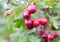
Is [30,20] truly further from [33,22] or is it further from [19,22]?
[19,22]

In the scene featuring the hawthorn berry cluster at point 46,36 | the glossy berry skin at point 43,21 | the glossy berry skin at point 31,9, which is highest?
the glossy berry skin at point 31,9

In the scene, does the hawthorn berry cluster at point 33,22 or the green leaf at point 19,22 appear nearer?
the hawthorn berry cluster at point 33,22

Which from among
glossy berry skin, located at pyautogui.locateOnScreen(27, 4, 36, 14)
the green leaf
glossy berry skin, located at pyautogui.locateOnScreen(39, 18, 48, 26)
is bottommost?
the green leaf

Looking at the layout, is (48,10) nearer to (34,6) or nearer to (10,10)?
(34,6)

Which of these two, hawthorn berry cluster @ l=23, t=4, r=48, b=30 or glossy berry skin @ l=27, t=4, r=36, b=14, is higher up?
glossy berry skin @ l=27, t=4, r=36, b=14

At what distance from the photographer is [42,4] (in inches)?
54.2

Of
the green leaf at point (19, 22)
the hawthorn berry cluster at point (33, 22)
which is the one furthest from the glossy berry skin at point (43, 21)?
the green leaf at point (19, 22)

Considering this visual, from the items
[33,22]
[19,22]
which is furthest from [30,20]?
[19,22]

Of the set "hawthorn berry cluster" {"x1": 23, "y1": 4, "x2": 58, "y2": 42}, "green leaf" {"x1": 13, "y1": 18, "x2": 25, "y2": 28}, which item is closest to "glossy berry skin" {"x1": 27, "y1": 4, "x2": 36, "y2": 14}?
"hawthorn berry cluster" {"x1": 23, "y1": 4, "x2": 58, "y2": 42}

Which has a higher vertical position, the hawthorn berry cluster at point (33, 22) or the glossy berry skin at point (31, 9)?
the glossy berry skin at point (31, 9)

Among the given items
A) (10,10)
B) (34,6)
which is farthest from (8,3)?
(34,6)

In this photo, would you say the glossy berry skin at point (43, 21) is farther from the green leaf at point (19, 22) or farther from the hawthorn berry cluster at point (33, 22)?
the green leaf at point (19, 22)

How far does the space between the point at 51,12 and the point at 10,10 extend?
0.28 meters

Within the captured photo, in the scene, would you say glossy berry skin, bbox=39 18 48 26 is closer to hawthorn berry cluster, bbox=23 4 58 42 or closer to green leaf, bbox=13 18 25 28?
hawthorn berry cluster, bbox=23 4 58 42
